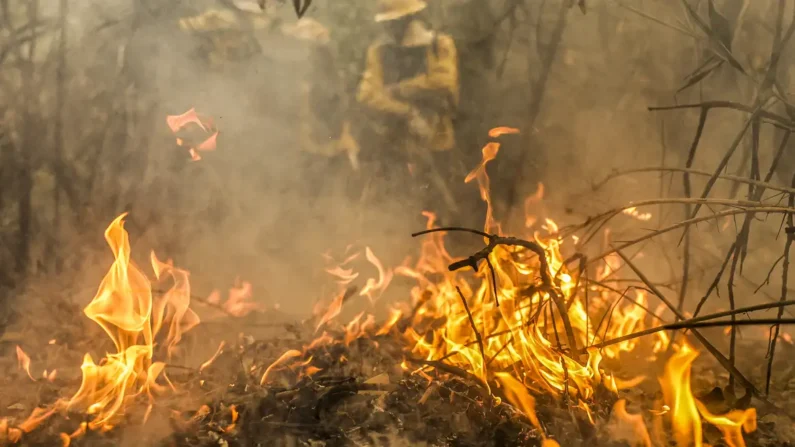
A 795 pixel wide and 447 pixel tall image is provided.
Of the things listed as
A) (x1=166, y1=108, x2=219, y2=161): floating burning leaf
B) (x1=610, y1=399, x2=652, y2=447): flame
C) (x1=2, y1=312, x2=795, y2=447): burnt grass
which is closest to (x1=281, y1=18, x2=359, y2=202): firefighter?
(x1=166, y1=108, x2=219, y2=161): floating burning leaf

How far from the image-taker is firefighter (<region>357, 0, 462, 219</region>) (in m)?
3.00

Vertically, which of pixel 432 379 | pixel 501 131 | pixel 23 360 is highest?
pixel 501 131

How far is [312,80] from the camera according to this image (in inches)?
117

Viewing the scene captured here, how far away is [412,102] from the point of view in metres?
3.06

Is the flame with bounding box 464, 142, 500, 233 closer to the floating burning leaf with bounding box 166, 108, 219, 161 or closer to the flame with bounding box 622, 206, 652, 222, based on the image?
the flame with bounding box 622, 206, 652, 222

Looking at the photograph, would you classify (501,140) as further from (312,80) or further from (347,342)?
(347,342)

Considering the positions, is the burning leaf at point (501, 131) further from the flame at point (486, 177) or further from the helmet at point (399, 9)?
the helmet at point (399, 9)

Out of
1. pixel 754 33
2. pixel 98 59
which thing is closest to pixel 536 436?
pixel 754 33

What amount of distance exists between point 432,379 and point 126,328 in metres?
1.36

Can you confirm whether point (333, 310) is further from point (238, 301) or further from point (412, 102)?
point (412, 102)

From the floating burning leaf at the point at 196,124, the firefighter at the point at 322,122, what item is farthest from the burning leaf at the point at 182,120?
the firefighter at the point at 322,122

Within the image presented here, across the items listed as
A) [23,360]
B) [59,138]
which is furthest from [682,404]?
[59,138]

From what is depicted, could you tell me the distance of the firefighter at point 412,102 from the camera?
300 cm

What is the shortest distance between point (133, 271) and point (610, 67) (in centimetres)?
275
